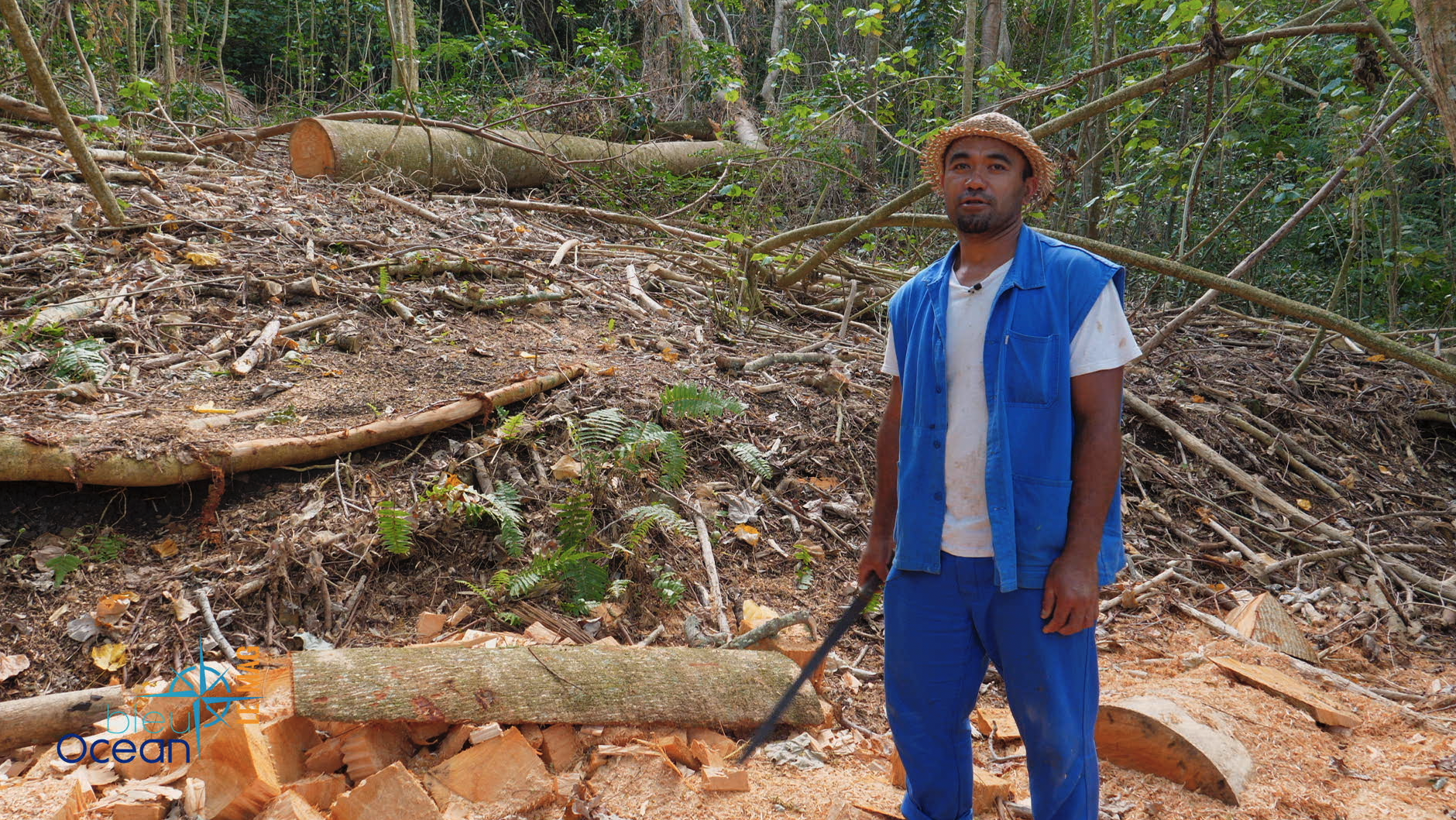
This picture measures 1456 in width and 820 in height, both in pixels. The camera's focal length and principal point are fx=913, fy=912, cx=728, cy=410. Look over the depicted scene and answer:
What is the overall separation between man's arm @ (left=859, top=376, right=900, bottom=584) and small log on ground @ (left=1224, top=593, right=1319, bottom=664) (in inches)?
104

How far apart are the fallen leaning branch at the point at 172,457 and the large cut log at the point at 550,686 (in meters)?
1.29

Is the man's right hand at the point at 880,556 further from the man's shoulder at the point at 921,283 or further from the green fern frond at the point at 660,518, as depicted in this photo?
the green fern frond at the point at 660,518

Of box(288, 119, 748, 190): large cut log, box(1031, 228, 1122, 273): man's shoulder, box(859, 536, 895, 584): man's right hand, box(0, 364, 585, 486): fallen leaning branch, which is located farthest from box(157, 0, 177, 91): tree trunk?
box(1031, 228, 1122, 273): man's shoulder

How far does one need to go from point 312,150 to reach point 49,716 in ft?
21.2

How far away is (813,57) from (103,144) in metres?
10.8

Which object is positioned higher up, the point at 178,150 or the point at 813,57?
the point at 813,57

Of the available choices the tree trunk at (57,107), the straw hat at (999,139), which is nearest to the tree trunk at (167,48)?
the tree trunk at (57,107)

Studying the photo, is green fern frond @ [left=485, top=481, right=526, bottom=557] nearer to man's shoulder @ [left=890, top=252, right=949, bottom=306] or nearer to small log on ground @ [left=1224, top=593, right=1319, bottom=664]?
man's shoulder @ [left=890, top=252, right=949, bottom=306]

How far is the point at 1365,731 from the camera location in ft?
11.4

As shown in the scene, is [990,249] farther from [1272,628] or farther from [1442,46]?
[1272,628]

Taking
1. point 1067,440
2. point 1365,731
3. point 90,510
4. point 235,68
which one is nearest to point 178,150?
point 90,510

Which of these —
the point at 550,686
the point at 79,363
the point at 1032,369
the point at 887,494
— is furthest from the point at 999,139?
the point at 79,363

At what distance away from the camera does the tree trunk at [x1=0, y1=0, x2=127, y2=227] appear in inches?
186

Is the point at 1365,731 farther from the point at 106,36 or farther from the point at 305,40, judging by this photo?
the point at 305,40
